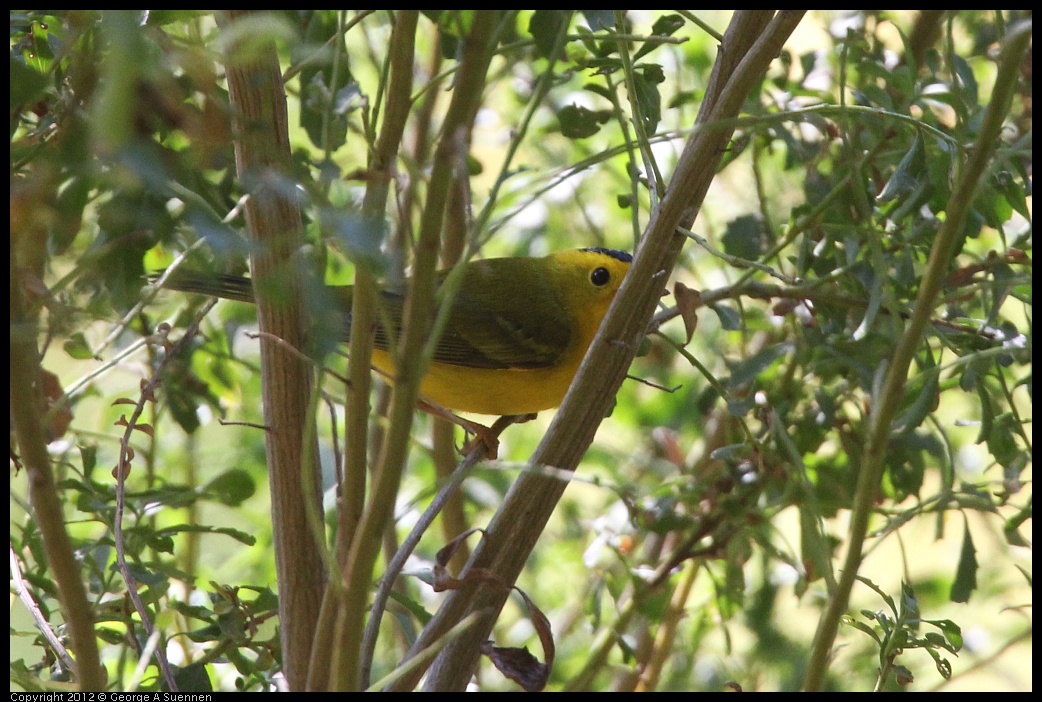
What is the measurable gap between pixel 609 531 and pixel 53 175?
1.49 meters

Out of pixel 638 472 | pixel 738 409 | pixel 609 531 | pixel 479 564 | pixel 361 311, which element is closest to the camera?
pixel 361 311

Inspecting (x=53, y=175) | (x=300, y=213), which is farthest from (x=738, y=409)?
(x=53, y=175)

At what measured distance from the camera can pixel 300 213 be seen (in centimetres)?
129

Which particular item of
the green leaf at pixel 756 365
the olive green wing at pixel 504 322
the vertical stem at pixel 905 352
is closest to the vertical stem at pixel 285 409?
the vertical stem at pixel 905 352

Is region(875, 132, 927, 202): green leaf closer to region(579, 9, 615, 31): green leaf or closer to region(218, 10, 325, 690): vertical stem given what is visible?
region(579, 9, 615, 31): green leaf

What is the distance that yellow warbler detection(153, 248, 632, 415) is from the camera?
2.45 m

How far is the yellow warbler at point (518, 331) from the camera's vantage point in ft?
8.02

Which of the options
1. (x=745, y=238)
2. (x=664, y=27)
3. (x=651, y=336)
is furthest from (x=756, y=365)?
(x=664, y=27)

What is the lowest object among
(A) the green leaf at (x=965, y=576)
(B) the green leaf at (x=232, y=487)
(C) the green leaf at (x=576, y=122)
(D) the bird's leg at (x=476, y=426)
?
(A) the green leaf at (x=965, y=576)

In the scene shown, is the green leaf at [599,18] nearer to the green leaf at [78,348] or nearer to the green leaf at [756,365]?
the green leaf at [756,365]

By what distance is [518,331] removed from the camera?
2.54 metres

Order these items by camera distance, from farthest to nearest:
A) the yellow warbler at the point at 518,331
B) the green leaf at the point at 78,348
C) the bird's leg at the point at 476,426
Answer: the yellow warbler at the point at 518,331 < the bird's leg at the point at 476,426 < the green leaf at the point at 78,348

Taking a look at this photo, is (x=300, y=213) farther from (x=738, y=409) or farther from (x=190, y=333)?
(x=738, y=409)

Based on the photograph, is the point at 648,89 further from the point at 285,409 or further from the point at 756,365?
the point at 285,409
